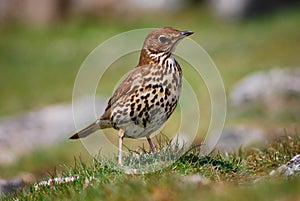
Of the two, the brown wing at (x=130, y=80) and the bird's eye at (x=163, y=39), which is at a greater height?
the bird's eye at (x=163, y=39)

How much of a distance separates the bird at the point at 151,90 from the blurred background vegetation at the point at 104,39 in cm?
818

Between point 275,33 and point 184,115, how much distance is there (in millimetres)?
14430

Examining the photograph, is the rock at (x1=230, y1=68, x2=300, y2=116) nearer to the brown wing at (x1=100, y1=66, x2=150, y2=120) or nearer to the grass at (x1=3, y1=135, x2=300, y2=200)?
the grass at (x1=3, y1=135, x2=300, y2=200)

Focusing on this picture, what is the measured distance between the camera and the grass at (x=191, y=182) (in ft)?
23.8

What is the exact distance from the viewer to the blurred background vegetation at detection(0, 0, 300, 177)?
77.9 feet

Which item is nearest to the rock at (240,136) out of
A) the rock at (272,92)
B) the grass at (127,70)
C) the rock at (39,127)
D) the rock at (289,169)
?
the grass at (127,70)

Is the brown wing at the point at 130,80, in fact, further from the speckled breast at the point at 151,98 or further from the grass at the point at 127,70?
the grass at the point at 127,70

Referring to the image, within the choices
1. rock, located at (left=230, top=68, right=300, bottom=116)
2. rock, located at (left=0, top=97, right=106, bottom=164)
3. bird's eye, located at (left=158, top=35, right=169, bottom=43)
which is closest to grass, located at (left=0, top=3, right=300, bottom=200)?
rock, located at (left=230, top=68, right=300, bottom=116)

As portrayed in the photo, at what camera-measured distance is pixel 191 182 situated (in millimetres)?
7789

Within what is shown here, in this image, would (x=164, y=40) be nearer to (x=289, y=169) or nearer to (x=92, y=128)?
(x=92, y=128)

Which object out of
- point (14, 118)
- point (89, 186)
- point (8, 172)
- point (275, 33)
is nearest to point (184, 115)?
point (8, 172)

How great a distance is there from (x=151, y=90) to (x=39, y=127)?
13.0m

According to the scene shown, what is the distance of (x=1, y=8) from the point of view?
36406 millimetres

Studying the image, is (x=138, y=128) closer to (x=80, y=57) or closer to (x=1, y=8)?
(x=80, y=57)
